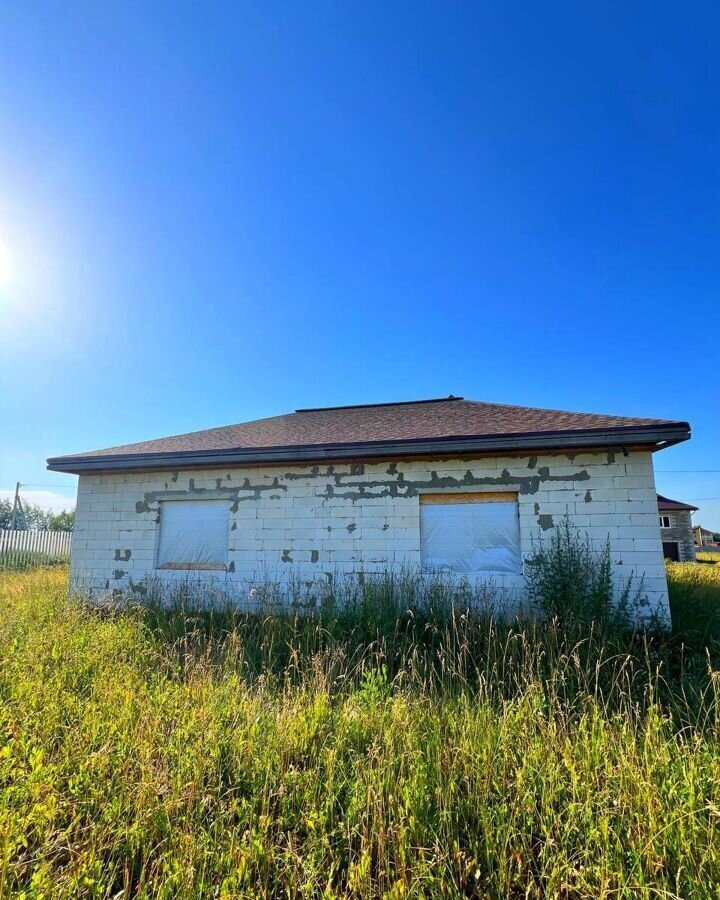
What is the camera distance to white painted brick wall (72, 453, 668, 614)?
6617mm

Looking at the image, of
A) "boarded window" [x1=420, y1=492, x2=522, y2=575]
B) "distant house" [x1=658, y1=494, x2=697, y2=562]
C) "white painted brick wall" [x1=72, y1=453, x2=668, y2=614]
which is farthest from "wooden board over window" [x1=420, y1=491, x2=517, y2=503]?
"distant house" [x1=658, y1=494, x2=697, y2=562]

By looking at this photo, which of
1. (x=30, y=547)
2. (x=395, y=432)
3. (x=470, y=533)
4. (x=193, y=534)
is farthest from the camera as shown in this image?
(x=30, y=547)

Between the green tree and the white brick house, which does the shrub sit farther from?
the green tree

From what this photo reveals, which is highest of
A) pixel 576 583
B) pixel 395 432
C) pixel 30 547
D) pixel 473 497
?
pixel 395 432

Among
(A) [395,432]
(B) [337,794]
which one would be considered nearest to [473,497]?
(A) [395,432]

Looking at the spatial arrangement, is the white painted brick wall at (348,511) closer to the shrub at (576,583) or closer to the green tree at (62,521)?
the shrub at (576,583)

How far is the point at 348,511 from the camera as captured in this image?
7.67 metres

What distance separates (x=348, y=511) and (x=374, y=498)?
497mm

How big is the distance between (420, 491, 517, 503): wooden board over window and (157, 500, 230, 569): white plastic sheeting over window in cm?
371

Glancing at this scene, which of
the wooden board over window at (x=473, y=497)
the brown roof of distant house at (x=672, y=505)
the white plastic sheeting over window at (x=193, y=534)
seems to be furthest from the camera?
the brown roof of distant house at (x=672, y=505)

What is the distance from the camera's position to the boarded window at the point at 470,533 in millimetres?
7031

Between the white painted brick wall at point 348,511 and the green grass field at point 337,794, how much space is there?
3227 mm

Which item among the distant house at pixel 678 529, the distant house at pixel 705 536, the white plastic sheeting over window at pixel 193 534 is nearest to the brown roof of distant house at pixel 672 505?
the distant house at pixel 678 529

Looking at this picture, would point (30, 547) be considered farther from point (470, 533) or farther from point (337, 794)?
point (337, 794)
